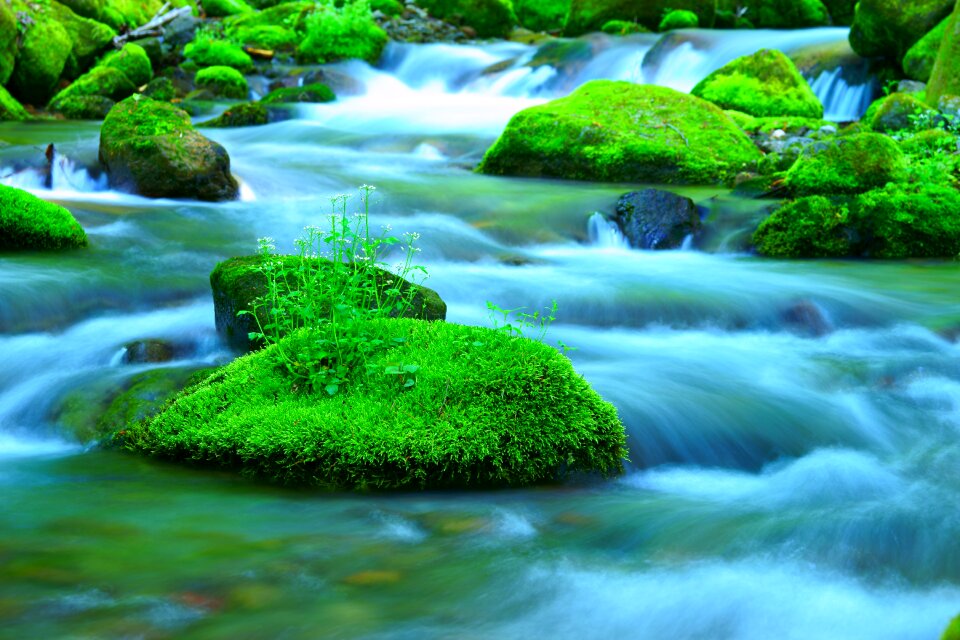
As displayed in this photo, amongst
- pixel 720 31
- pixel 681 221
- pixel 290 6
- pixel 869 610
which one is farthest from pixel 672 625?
pixel 290 6

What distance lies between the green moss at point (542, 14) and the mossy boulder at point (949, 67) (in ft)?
53.2

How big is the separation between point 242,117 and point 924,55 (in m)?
11.3

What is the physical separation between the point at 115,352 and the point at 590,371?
2944mm

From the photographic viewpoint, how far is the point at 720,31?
21250 millimetres

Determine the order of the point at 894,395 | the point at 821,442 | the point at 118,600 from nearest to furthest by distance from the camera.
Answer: the point at 118,600
the point at 821,442
the point at 894,395

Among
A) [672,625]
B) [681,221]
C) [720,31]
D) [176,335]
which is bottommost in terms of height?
[672,625]

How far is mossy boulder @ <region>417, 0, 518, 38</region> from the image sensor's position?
25.6 m

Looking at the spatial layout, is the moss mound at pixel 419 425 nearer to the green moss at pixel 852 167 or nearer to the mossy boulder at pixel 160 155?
the mossy boulder at pixel 160 155

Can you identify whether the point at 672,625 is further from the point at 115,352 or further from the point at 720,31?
the point at 720,31

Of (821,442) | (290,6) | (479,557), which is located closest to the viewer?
(479,557)

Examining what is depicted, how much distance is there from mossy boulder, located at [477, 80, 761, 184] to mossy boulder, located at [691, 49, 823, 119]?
2.33m

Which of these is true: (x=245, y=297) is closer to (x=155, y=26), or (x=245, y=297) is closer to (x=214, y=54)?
(x=214, y=54)

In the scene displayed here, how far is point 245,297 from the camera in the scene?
17.9ft

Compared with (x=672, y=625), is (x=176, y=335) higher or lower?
higher
